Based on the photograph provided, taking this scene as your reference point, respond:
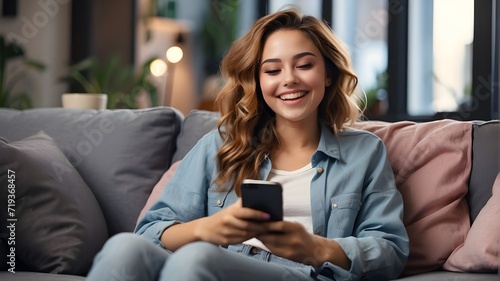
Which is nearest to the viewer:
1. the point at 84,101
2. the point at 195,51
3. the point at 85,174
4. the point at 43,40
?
the point at 85,174

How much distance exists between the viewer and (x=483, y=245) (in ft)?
6.12

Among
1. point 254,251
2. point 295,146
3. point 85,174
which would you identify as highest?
point 295,146

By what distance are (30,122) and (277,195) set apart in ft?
4.22

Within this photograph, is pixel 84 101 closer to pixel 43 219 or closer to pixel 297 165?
pixel 43 219

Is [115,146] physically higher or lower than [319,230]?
higher

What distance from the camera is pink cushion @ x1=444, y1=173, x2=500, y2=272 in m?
1.85

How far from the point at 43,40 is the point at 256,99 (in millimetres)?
4075

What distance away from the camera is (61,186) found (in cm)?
225

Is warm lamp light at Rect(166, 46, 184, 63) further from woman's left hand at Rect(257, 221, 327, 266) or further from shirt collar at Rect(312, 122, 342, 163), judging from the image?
woman's left hand at Rect(257, 221, 327, 266)

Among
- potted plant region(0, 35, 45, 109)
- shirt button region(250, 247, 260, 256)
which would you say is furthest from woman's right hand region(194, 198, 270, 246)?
potted plant region(0, 35, 45, 109)

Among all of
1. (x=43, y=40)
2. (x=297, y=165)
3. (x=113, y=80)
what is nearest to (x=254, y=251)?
(x=297, y=165)

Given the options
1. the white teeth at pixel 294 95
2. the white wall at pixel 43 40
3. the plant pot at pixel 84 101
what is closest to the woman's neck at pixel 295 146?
the white teeth at pixel 294 95

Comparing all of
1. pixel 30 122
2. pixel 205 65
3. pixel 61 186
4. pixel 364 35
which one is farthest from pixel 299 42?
pixel 205 65

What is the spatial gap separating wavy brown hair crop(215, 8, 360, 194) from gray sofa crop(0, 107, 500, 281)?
17 cm
